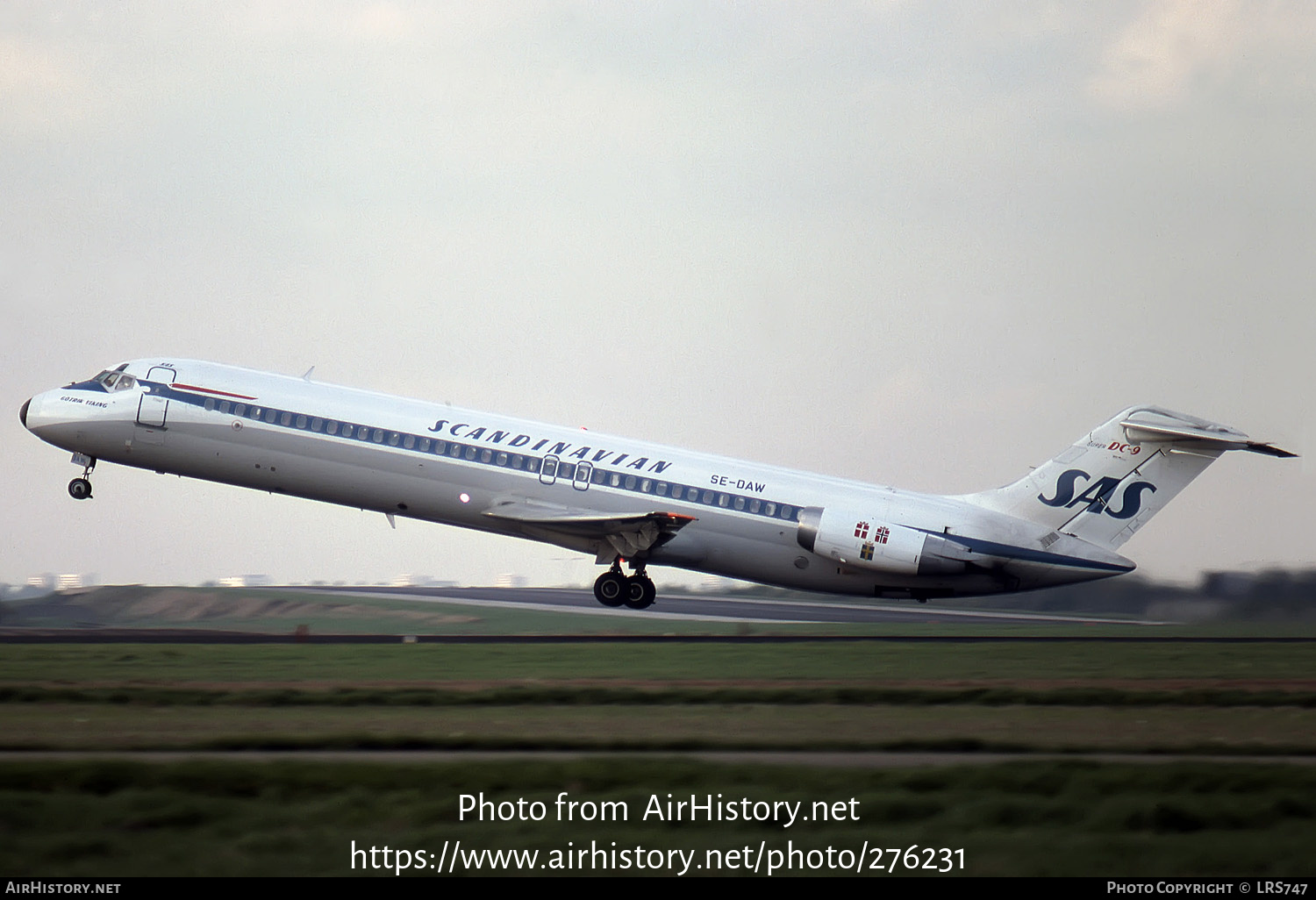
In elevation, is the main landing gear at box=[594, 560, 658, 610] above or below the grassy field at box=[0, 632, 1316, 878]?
above

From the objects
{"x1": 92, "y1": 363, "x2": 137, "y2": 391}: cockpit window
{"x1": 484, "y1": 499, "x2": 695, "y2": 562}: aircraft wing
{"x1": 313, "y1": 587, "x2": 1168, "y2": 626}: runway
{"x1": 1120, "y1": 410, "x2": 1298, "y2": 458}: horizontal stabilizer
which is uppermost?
{"x1": 1120, "y1": 410, "x2": 1298, "y2": 458}: horizontal stabilizer

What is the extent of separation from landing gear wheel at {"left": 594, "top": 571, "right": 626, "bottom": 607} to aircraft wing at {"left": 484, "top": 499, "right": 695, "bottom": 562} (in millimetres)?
1024

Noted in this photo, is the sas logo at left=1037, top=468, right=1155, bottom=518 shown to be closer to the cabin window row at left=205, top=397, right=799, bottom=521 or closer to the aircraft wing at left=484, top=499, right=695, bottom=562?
the cabin window row at left=205, top=397, right=799, bottom=521

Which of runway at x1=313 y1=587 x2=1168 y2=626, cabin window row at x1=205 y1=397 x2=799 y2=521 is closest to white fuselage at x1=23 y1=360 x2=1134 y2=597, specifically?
cabin window row at x1=205 y1=397 x2=799 y2=521

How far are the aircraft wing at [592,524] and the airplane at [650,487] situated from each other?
0.14 feet

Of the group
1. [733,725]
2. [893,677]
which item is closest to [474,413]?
[893,677]

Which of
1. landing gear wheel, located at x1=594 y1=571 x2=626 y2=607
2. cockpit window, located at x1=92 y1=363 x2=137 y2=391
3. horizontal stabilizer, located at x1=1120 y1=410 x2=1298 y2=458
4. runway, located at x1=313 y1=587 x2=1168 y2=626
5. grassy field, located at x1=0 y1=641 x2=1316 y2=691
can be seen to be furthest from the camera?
runway, located at x1=313 y1=587 x2=1168 y2=626

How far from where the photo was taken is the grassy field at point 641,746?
43.5 ft

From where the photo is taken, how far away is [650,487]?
32.2 m

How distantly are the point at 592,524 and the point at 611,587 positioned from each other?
7.93 feet

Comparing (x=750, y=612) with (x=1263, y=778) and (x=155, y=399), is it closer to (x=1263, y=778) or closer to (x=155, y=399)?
(x=155, y=399)

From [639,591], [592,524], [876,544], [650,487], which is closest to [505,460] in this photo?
[592,524]

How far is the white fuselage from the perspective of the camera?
31.9 metres
